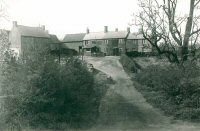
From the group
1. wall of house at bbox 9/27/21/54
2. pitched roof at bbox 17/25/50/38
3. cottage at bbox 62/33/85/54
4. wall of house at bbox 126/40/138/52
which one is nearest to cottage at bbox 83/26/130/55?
wall of house at bbox 126/40/138/52

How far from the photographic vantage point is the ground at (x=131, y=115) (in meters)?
17.4

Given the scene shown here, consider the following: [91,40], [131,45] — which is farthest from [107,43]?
[131,45]

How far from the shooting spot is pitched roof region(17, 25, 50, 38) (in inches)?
2405

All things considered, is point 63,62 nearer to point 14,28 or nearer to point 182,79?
→ point 182,79

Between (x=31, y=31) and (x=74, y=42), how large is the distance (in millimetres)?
14832

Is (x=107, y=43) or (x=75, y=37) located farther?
(x=75, y=37)

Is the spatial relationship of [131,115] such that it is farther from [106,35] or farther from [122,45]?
[106,35]

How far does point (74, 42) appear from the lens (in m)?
75.7

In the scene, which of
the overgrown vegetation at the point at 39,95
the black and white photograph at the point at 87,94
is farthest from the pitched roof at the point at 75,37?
the overgrown vegetation at the point at 39,95

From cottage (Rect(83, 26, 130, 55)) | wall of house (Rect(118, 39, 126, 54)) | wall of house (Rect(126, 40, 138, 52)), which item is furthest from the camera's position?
wall of house (Rect(126, 40, 138, 52))

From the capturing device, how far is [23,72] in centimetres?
1711

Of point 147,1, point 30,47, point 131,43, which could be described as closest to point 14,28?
point 131,43

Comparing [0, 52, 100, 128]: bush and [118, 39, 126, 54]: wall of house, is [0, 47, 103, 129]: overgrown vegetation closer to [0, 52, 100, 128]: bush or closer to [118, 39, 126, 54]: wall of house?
[0, 52, 100, 128]: bush

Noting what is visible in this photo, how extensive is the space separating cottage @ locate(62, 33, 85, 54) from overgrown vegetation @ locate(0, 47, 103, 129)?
55268 mm
